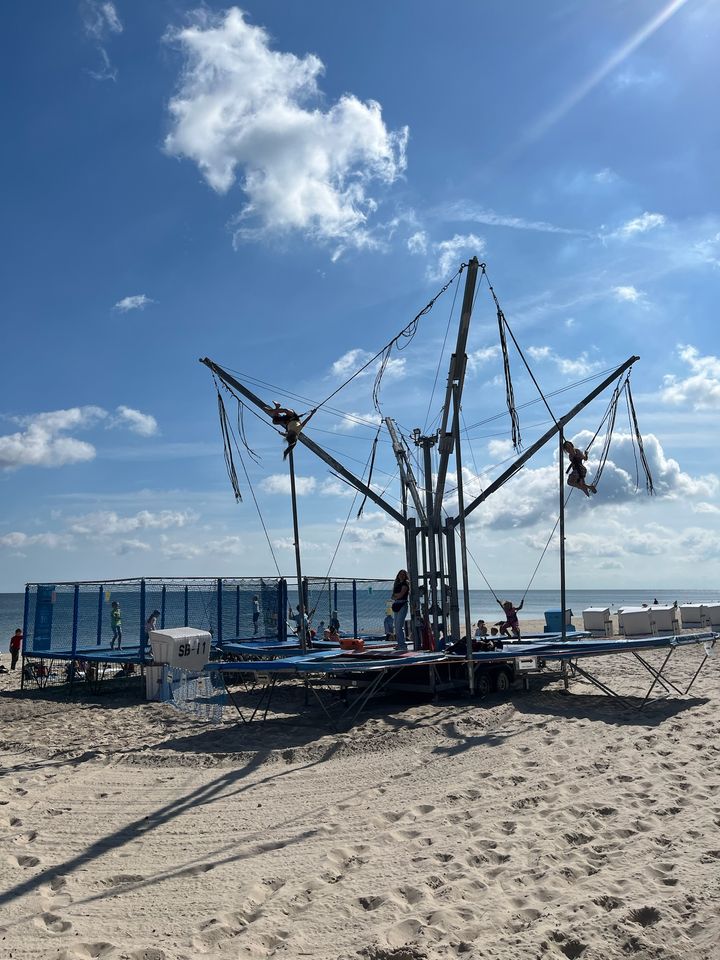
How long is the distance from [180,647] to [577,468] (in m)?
8.42

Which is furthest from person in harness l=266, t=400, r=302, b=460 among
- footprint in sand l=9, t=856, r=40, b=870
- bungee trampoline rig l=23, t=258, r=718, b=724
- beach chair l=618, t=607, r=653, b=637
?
beach chair l=618, t=607, r=653, b=637

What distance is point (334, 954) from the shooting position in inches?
166

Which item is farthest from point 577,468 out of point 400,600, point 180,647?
point 180,647

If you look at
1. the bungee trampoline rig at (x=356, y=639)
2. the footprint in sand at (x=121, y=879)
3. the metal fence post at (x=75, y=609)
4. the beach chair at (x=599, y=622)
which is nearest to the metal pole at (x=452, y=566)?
the bungee trampoline rig at (x=356, y=639)

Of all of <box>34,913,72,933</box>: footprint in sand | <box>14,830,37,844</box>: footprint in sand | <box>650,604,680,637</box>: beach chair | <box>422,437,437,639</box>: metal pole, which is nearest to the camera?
<box>34,913,72,933</box>: footprint in sand

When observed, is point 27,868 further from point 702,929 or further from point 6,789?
point 702,929

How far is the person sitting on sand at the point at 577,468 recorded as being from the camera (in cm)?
1368

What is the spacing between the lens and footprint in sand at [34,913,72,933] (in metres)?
4.66

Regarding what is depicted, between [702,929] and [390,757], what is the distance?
5.16 m

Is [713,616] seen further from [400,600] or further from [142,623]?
[142,623]

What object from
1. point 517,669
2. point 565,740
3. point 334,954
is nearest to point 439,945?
point 334,954

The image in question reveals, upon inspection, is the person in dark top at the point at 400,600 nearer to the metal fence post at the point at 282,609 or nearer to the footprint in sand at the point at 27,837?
the metal fence post at the point at 282,609

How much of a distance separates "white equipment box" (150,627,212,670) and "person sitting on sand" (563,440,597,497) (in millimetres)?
7947

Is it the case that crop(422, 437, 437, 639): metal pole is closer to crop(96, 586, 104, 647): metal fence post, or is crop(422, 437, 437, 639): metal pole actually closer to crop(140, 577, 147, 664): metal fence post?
crop(140, 577, 147, 664): metal fence post
